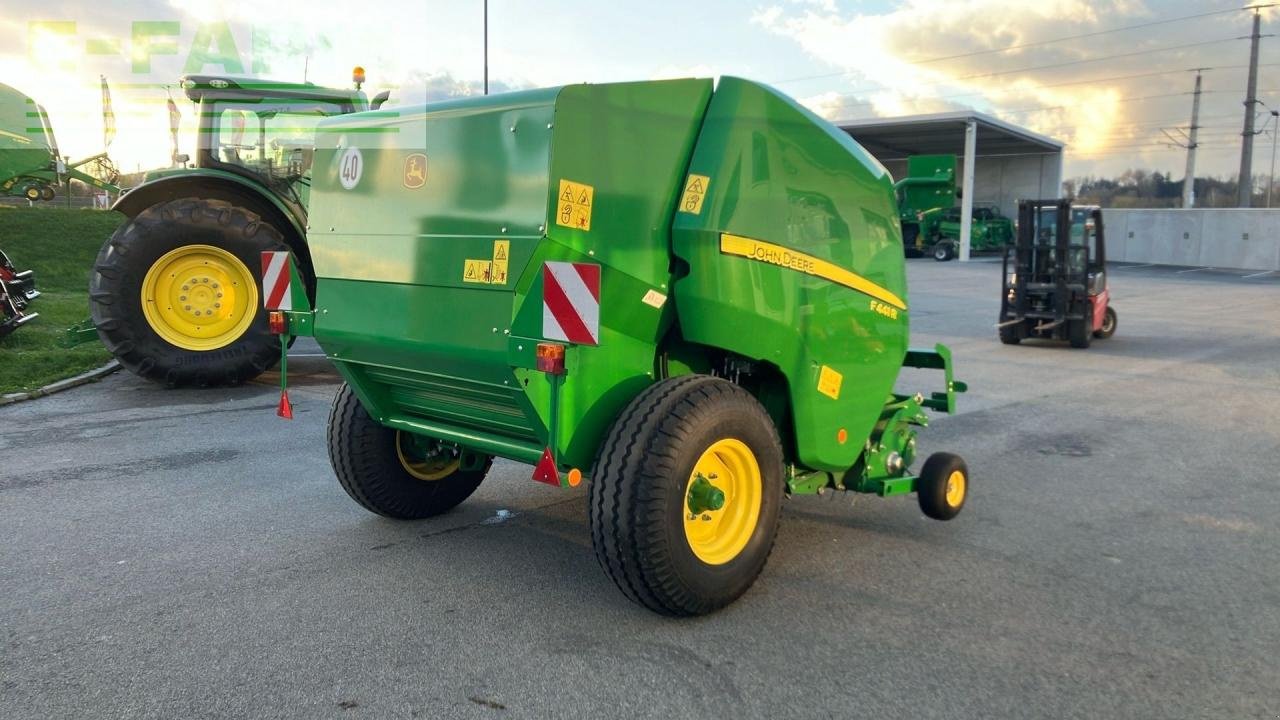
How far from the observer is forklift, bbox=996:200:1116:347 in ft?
44.5

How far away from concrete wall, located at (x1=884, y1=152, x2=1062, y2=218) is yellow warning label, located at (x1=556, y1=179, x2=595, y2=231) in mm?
43536

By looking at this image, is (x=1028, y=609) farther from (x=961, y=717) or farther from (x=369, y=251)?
(x=369, y=251)

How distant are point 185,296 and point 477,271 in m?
6.23


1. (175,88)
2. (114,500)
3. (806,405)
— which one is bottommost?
(114,500)

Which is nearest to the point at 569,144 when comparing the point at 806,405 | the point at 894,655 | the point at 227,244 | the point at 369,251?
the point at 369,251

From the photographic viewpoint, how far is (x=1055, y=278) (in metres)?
13.8

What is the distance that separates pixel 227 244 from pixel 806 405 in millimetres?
6532

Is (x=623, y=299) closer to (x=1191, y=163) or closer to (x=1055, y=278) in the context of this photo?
(x=1055, y=278)

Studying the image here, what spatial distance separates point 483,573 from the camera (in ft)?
14.6

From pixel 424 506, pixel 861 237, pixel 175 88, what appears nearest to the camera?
pixel 861 237

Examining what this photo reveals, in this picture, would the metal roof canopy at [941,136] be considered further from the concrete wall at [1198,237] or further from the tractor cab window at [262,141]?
the tractor cab window at [262,141]

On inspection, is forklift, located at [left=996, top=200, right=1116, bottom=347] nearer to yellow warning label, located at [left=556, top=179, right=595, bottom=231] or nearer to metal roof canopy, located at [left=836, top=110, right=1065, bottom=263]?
yellow warning label, located at [left=556, top=179, right=595, bottom=231]

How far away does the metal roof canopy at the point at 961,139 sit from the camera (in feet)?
121

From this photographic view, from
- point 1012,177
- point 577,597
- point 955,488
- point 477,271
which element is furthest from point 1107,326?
point 1012,177
